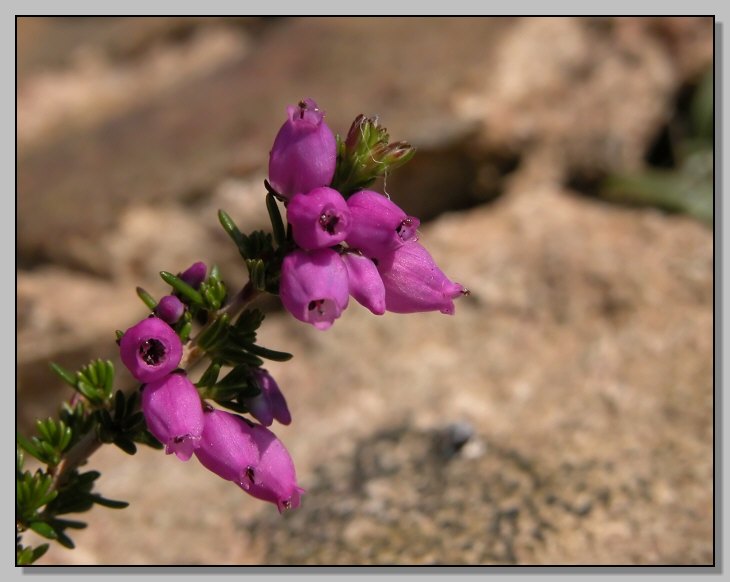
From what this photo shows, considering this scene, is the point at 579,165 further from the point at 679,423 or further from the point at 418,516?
the point at 418,516

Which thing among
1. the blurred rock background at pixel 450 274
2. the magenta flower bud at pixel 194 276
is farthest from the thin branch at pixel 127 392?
the blurred rock background at pixel 450 274

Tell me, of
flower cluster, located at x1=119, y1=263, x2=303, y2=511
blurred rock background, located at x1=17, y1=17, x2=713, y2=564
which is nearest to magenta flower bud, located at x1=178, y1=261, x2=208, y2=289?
flower cluster, located at x1=119, y1=263, x2=303, y2=511

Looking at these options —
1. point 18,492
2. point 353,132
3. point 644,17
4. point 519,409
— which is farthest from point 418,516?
point 644,17

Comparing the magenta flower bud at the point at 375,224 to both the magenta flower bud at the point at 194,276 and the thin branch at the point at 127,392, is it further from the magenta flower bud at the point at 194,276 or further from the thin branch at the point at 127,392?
the magenta flower bud at the point at 194,276

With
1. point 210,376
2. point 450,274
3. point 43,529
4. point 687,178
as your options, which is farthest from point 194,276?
point 687,178

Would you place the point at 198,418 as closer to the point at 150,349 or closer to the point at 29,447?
the point at 150,349

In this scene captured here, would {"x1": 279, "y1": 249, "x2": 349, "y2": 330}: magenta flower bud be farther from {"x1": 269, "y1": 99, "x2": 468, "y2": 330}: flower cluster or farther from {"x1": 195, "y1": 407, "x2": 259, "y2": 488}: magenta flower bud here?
{"x1": 195, "y1": 407, "x2": 259, "y2": 488}: magenta flower bud
